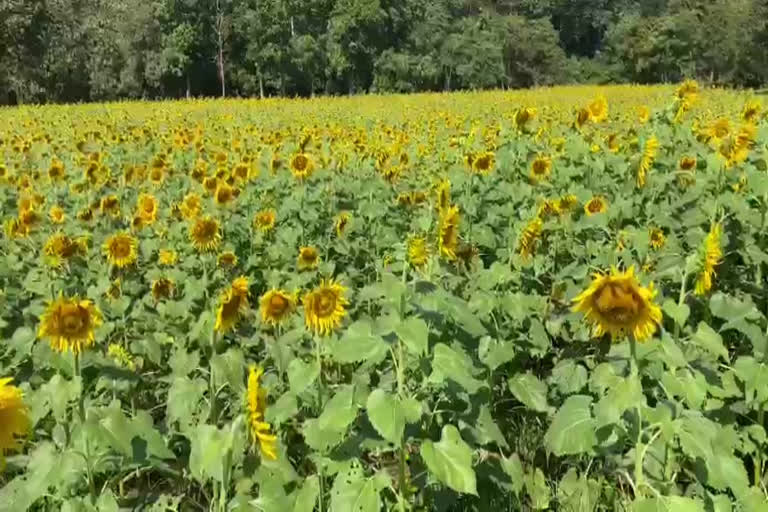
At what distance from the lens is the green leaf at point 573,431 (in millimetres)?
1986

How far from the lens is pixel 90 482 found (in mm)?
2059

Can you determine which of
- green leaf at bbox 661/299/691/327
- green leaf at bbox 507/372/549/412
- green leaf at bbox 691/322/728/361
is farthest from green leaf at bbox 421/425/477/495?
green leaf at bbox 691/322/728/361

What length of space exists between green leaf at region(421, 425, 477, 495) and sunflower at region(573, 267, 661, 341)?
47cm

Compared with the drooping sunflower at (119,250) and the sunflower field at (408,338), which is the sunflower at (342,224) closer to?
the sunflower field at (408,338)

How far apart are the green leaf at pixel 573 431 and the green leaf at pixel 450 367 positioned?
252mm

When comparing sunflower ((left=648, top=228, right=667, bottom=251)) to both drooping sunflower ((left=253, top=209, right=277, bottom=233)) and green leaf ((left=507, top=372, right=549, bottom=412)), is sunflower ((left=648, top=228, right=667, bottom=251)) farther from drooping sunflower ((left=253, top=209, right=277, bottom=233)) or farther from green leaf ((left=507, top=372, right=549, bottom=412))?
drooping sunflower ((left=253, top=209, right=277, bottom=233))

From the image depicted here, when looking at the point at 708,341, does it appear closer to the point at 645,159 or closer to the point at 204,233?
the point at 645,159

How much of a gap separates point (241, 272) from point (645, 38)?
183 ft

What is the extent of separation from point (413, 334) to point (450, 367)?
6.9 inches

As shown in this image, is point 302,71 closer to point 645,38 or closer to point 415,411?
point 645,38

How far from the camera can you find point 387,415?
6.09ft

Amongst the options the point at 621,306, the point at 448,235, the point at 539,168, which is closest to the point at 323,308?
the point at 448,235

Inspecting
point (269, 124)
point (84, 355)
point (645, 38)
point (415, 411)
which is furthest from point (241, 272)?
point (645, 38)

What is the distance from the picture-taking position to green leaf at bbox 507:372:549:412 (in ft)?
8.45
